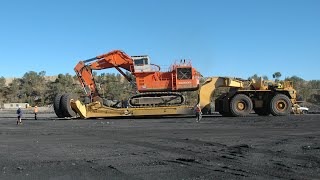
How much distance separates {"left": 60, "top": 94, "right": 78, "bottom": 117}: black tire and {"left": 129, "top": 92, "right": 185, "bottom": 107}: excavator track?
13.5 feet

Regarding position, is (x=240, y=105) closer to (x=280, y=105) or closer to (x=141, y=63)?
(x=280, y=105)

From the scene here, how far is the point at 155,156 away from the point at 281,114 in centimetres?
1907

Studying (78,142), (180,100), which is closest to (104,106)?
(180,100)

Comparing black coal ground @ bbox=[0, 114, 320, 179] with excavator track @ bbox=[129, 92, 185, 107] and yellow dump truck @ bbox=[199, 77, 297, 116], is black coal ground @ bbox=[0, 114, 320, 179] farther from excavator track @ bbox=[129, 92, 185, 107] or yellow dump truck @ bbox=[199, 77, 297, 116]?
excavator track @ bbox=[129, 92, 185, 107]

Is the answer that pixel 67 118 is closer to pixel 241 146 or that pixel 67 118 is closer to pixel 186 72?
pixel 186 72

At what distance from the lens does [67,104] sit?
2922 cm

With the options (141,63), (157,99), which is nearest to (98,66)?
(141,63)

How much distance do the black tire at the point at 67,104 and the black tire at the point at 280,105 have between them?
13.4 meters

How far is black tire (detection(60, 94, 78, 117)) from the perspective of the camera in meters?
29.1

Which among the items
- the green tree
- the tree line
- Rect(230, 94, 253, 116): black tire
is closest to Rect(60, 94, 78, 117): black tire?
Rect(230, 94, 253, 116): black tire

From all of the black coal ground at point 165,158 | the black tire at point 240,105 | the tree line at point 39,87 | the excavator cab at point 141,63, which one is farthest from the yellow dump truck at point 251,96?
the tree line at point 39,87

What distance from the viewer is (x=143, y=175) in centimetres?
867

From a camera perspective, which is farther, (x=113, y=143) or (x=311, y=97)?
(x=311, y=97)

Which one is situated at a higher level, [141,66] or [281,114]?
[141,66]
